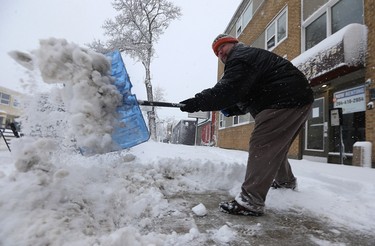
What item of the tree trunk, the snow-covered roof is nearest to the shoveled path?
the snow-covered roof

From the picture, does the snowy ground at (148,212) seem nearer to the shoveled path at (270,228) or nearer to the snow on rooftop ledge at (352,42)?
the shoveled path at (270,228)

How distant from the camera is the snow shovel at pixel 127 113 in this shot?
263cm

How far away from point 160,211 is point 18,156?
1157mm

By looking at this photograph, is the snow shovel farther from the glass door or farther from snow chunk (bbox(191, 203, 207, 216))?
the glass door

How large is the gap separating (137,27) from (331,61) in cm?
1640

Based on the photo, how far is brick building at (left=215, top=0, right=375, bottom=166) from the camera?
19.1ft

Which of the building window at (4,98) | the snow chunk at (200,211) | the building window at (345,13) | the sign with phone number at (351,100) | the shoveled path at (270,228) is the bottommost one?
the shoveled path at (270,228)

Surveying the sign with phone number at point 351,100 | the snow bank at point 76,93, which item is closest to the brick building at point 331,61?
the sign with phone number at point 351,100

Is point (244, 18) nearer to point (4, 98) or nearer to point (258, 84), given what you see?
point (258, 84)

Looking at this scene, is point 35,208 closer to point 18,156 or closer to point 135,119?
point 18,156

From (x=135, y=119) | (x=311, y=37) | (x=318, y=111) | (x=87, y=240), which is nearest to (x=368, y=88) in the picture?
(x=318, y=111)

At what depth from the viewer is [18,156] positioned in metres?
2.03

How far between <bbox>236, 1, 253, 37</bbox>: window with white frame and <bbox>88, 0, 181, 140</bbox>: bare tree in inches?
224

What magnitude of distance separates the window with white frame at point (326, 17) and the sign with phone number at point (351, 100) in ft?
5.26
